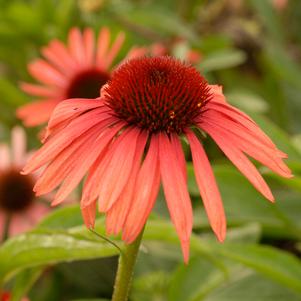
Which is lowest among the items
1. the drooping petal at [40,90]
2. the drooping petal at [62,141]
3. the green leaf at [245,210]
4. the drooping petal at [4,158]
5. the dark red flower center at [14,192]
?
the dark red flower center at [14,192]

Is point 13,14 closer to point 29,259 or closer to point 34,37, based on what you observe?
point 34,37

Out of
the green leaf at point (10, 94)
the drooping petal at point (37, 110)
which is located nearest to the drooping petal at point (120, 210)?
the drooping petal at point (37, 110)

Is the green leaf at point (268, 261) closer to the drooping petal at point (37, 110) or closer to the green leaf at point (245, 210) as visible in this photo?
the green leaf at point (245, 210)

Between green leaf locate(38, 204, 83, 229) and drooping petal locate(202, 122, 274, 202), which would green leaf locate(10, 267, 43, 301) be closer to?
green leaf locate(38, 204, 83, 229)

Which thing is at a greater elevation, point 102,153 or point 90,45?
point 102,153

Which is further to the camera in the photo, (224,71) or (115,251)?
(224,71)

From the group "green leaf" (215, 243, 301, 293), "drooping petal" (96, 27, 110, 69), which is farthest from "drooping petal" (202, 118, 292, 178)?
"drooping petal" (96, 27, 110, 69)

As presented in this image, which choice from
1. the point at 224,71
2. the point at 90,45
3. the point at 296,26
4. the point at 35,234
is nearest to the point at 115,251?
the point at 35,234
